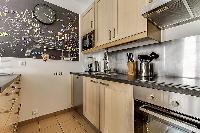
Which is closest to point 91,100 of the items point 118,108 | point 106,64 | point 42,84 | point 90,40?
point 106,64

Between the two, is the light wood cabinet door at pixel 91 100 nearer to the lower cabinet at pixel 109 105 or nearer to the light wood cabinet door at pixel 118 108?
the lower cabinet at pixel 109 105

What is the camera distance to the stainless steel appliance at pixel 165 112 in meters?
0.97

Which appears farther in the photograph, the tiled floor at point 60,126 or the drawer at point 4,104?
the tiled floor at point 60,126

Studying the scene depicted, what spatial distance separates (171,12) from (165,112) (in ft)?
3.04

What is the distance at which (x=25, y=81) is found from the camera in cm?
312

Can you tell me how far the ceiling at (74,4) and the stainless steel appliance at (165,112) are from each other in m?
2.88

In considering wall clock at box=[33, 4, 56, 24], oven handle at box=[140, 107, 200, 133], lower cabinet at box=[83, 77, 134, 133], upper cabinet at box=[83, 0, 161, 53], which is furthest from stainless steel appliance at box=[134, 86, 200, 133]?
wall clock at box=[33, 4, 56, 24]

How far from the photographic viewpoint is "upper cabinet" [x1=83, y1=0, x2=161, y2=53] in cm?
182

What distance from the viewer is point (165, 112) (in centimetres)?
117

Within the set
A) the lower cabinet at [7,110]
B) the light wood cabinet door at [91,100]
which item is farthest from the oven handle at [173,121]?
the light wood cabinet door at [91,100]

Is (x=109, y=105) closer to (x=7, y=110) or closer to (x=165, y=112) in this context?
(x=165, y=112)

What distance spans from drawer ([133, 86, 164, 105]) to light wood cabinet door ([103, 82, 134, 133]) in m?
0.09

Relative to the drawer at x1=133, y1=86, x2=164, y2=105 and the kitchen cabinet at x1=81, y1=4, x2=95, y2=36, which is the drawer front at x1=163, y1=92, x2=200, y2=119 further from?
the kitchen cabinet at x1=81, y1=4, x2=95, y2=36

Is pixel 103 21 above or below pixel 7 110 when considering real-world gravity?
above
